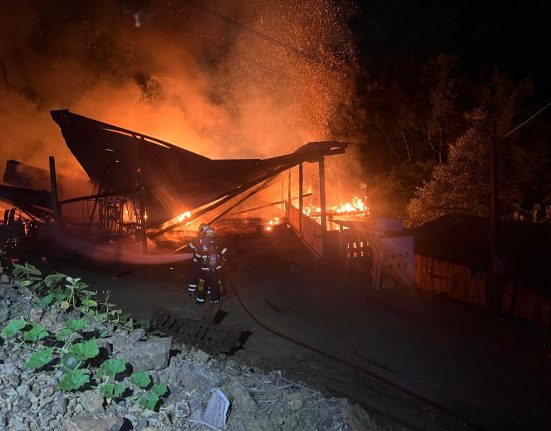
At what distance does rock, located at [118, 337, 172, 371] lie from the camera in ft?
16.1

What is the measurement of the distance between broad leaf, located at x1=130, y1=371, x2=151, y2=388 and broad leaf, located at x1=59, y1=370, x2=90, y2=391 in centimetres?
47

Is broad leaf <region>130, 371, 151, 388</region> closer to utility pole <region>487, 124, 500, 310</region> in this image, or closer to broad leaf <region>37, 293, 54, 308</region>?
broad leaf <region>37, 293, 54, 308</region>

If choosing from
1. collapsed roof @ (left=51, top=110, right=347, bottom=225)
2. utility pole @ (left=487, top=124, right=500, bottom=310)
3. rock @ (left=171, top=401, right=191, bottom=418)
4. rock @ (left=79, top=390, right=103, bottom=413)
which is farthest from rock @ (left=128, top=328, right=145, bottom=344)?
collapsed roof @ (left=51, top=110, right=347, bottom=225)

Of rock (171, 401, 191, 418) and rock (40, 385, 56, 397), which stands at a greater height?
rock (40, 385, 56, 397)

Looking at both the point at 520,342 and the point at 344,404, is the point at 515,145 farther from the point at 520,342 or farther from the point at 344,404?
the point at 344,404

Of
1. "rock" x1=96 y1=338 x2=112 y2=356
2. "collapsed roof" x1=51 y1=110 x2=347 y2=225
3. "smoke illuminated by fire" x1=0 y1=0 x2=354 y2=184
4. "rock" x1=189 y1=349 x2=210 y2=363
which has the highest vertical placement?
"smoke illuminated by fire" x1=0 y1=0 x2=354 y2=184

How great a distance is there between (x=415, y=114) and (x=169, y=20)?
57.1ft

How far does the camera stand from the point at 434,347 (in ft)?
26.0

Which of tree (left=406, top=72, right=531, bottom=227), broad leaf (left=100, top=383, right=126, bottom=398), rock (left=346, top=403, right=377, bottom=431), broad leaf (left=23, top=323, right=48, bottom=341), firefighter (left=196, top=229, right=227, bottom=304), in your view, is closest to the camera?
broad leaf (left=100, top=383, right=126, bottom=398)

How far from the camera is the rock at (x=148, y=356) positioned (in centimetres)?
489

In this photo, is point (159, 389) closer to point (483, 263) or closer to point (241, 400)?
point (241, 400)

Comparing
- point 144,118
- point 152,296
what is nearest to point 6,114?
point 144,118

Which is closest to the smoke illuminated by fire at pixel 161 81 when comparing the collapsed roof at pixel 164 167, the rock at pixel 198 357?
the collapsed roof at pixel 164 167

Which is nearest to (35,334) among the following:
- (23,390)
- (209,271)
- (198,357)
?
(23,390)
